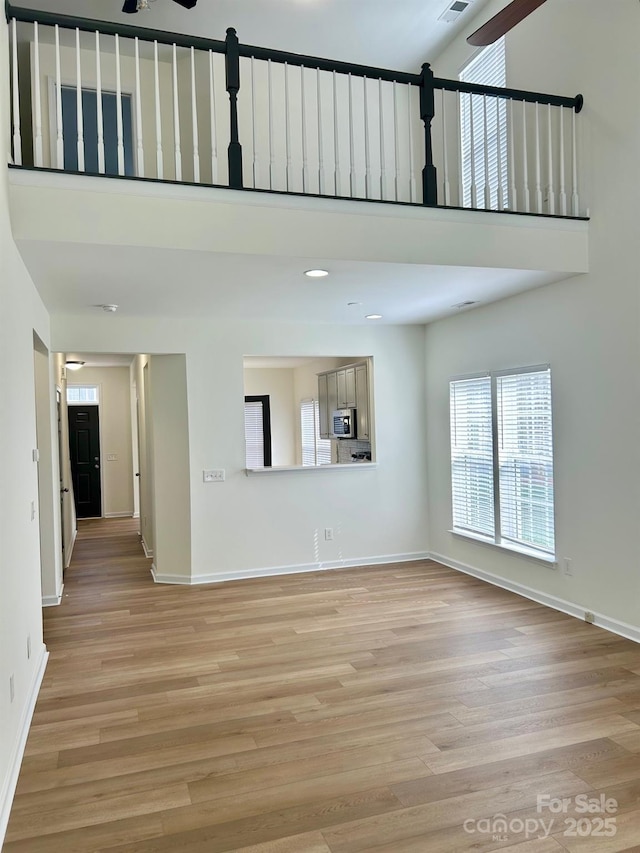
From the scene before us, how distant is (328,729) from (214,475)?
3282mm

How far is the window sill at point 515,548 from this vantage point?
16.1 ft

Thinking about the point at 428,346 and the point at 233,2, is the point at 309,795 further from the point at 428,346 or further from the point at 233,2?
the point at 233,2

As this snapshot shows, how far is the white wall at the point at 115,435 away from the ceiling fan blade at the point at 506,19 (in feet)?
28.5

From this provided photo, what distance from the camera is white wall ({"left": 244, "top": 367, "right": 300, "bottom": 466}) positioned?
1063 centimetres

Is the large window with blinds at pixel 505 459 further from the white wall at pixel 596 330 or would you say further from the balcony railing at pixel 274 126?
the balcony railing at pixel 274 126

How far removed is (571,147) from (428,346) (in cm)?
252

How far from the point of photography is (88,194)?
337 cm

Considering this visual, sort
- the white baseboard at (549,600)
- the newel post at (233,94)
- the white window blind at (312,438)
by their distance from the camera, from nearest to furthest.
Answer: the newel post at (233,94), the white baseboard at (549,600), the white window blind at (312,438)

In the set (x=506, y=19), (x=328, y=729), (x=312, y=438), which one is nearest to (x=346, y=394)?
(x=312, y=438)

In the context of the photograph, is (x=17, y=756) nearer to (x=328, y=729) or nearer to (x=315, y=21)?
(x=328, y=729)

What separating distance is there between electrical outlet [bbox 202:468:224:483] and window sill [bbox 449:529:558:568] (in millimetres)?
2429

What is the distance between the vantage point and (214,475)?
6012 millimetres

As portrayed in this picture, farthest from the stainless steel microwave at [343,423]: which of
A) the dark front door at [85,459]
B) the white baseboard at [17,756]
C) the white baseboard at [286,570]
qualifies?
the dark front door at [85,459]

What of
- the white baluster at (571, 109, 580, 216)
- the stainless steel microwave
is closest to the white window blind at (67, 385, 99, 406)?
the stainless steel microwave
